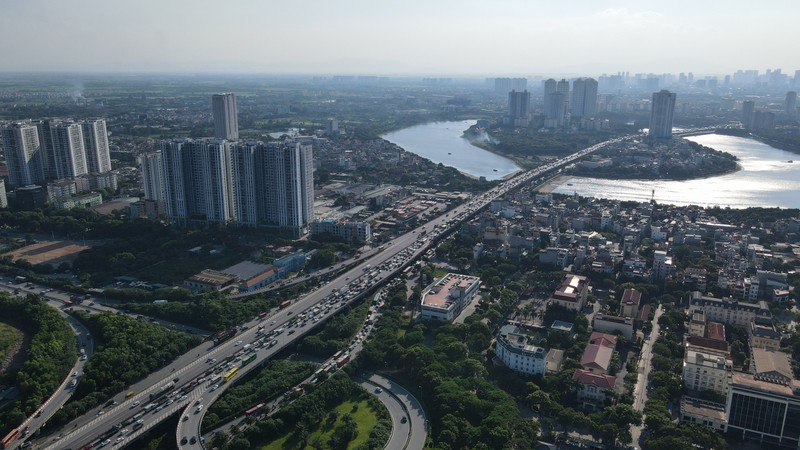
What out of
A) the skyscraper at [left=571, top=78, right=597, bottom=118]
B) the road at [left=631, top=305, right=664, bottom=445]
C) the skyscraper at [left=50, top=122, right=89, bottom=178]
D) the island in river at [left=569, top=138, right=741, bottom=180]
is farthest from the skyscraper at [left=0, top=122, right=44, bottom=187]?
the skyscraper at [left=571, top=78, right=597, bottom=118]

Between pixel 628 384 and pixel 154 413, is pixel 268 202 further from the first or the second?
pixel 628 384

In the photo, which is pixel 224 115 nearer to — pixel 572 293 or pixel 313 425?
pixel 572 293

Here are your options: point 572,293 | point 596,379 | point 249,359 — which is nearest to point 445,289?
point 572,293

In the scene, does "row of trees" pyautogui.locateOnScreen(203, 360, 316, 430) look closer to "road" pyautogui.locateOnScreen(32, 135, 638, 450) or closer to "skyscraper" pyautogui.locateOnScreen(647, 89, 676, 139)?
"road" pyautogui.locateOnScreen(32, 135, 638, 450)

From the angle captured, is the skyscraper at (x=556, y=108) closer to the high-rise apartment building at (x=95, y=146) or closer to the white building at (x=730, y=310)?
the high-rise apartment building at (x=95, y=146)

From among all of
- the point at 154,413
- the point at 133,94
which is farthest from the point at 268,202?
the point at 133,94

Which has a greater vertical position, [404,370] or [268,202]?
[268,202]

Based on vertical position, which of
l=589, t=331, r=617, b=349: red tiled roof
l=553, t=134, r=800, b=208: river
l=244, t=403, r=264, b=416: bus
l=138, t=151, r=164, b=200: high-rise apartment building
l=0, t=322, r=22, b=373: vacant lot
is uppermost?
l=138, t=151, r=164, b=200: high-rise apartment building
